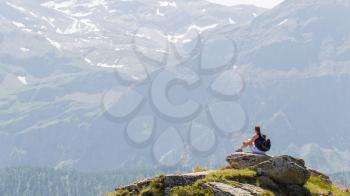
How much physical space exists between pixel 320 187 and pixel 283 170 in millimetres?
2869

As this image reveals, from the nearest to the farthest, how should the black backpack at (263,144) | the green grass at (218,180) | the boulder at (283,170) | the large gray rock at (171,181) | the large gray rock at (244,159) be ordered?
the green grass at (218,180) → the large gray rock at (171,181) → the boulder at (283,170) → the large gray rock at (244,159) → the black backpack at (263,144)

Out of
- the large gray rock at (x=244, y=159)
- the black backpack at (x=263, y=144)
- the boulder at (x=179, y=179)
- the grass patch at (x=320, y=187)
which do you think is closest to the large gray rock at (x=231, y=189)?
the boulder at (x=179, y=179)

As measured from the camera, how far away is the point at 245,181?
81.4 feet

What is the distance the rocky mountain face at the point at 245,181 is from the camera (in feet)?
76.0

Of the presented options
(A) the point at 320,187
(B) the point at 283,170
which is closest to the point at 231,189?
(B) the point at 283,170

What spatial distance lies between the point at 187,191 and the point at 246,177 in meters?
3.21

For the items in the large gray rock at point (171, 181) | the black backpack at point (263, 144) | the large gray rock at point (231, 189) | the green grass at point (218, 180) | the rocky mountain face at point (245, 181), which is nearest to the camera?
the large gray rock at point (231, 189)

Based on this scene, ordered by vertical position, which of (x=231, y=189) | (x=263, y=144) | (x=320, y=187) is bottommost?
(x=320, y=187)

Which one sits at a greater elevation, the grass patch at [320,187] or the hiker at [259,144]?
the hiker at [259,144]

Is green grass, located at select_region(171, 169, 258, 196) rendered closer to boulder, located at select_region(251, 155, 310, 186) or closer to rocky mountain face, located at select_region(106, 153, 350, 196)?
rocky mountain face, located at select_region(106, 153, 350, 196)

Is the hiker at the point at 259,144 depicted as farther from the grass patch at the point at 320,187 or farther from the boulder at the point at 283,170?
the boulder at the point at 283,170

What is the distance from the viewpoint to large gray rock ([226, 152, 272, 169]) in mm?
26625

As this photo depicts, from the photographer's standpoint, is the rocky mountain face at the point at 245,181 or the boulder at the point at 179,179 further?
the boulder at the point at 179,179

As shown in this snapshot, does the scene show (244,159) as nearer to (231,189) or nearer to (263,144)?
(263,144)
